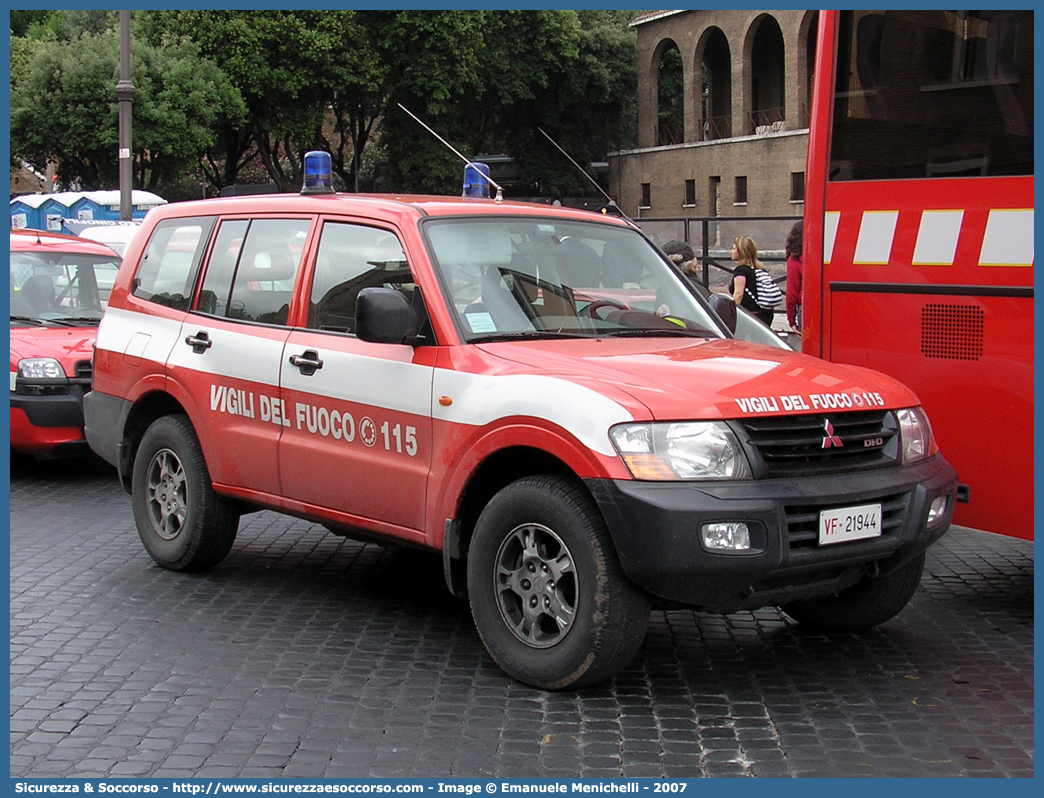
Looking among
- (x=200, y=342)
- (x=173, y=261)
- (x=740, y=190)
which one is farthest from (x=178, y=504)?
(x=740, y=190)

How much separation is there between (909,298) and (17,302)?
765cm

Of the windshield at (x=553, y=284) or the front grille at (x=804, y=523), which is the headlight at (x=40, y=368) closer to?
the windshield at (x=553, y=284)

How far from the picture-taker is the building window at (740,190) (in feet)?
185

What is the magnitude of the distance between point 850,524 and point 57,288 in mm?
8357

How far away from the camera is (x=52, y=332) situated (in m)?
10.6

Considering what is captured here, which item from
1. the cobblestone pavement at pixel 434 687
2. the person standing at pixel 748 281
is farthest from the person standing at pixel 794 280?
the cobblestone pavement at pixel 434 687

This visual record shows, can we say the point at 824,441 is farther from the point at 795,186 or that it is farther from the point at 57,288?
the point at 795,186

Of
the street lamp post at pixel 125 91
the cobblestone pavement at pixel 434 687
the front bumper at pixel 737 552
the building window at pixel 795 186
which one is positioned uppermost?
the building window at pixel 795 186

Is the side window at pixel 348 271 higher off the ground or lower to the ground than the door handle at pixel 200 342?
higher

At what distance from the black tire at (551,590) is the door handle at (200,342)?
2199 mm

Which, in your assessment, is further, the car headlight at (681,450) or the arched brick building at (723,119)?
the arched brick building at (723,119)

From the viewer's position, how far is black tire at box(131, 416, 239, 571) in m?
6.80

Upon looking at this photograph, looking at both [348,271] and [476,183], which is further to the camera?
[476,183]

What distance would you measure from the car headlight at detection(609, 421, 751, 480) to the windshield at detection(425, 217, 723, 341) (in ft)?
3.43
